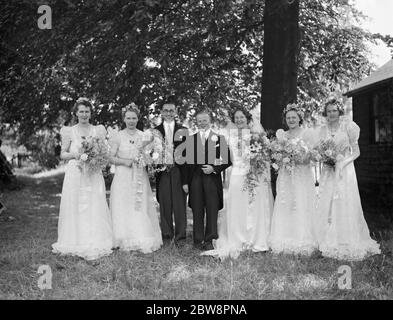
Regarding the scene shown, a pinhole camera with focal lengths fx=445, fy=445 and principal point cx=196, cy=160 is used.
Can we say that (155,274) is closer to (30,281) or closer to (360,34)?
(30,281)

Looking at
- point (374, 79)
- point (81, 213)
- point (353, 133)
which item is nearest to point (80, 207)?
point (81, 213)

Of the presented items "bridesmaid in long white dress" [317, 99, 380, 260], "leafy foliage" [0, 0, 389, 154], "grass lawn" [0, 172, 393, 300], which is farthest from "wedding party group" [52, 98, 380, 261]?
"leafy foliage" [0, 0, 389, 154]

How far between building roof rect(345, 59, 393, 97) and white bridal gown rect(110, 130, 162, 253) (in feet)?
25.8

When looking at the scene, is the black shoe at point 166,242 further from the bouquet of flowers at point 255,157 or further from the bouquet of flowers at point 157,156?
the bouquet of flowers at point 255,157

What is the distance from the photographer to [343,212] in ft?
22.6

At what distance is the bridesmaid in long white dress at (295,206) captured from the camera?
22.6 feet

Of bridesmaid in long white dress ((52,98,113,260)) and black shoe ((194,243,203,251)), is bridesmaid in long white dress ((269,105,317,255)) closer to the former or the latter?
black shoe ((194,243,203,251))

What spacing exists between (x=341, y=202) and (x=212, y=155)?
84.5 inches

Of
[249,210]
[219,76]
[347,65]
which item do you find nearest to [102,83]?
[219,76]

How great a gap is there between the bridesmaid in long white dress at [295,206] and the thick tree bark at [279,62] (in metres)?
1.59

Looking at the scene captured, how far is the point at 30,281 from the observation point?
18.4 ft

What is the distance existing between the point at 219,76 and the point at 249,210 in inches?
242

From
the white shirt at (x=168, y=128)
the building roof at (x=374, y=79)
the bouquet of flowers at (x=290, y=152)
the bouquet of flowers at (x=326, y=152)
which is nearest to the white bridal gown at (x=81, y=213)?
the white shirt at (x=168, y=128)

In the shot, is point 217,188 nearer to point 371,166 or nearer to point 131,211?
point 131,211
